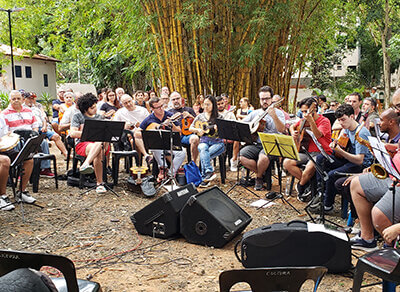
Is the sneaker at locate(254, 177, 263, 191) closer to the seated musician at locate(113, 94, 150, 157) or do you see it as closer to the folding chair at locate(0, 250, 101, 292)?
the seated musician at locate(113, 94, 150, 157)

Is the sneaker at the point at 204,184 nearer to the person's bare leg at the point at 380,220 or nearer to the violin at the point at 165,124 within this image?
the violin at the point at 165,124

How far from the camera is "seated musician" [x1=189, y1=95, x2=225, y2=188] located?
7.40m

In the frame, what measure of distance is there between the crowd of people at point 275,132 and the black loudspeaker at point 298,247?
0.42m

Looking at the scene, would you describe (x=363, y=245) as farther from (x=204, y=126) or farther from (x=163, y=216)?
(x=204, y=126)

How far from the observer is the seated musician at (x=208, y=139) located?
7402mm

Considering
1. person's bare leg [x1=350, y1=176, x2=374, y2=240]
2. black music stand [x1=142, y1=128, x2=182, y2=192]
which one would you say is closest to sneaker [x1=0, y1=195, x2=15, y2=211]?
black music stand [x1=142, y1=128, x2=182, y2=192]

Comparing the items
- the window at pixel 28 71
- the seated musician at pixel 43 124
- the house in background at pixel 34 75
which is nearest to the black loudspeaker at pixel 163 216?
the seated musician at pixel 43 124

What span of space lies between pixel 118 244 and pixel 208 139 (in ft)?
10.9

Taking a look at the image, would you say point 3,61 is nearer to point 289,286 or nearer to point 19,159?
point 19,159

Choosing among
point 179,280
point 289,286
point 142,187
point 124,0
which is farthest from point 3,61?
point 289,286

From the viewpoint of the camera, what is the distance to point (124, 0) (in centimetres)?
984

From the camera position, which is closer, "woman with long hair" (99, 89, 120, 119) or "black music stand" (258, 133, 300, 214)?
"black music stand" (258, 133, 300, 214)

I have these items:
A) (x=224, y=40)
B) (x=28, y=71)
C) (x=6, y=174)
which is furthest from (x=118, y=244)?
(x=28, y=71)

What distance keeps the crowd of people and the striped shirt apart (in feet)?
0.05
